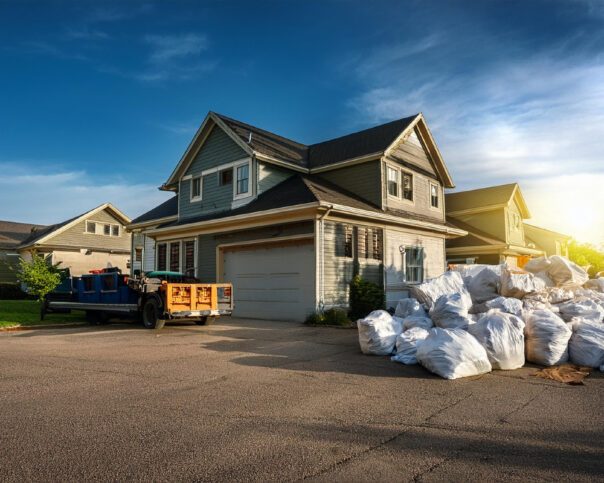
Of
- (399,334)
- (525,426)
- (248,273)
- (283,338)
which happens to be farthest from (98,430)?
(248,273)

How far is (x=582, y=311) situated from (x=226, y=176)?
13.4m

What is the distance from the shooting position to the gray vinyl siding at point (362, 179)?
55.8 feet

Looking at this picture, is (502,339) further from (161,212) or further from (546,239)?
(546,239)

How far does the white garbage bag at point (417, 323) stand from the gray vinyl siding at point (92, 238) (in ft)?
97.2

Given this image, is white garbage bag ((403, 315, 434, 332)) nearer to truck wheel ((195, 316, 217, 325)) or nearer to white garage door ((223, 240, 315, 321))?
white garage door ((223, 240, 315, 321))

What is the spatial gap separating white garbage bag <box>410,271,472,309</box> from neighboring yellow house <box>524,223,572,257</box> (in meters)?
33.6

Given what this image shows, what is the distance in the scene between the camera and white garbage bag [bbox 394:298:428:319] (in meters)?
9.40

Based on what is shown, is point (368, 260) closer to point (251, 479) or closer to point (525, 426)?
point (525, 426)

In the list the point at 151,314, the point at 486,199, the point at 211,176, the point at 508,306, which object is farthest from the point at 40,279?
the point at 486,199

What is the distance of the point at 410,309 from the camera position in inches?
376

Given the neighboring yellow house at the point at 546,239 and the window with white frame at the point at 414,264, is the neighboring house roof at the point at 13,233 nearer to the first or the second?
the window with white frame at the point at 414,264

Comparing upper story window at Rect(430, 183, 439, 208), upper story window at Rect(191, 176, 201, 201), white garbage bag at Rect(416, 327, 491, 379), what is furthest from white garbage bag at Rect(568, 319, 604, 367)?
upper story window at Rect(191, 176, 201, 201)

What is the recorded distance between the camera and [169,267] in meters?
19.9

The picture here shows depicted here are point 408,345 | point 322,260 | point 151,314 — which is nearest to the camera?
point 408,345
